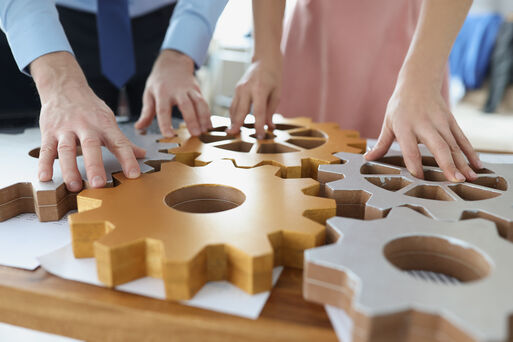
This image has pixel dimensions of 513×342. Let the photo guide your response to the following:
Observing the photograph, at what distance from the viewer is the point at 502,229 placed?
672 millimetres

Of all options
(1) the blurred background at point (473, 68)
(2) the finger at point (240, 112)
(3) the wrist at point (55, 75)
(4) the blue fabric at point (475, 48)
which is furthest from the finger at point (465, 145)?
(4) the blue fabric at point (475, 48)

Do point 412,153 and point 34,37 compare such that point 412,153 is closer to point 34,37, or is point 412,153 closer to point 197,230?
point 197,230

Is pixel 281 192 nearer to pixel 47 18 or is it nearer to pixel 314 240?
pixel 314 240

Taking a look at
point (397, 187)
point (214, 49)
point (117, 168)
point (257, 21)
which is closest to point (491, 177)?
point (397, 187)

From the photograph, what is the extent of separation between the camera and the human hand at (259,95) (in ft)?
4.19

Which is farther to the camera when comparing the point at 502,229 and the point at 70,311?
the point at 502,229

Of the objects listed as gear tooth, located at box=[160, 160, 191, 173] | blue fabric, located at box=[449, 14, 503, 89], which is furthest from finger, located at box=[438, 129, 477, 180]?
blue fabric, located at box=[449, 14, 503, 89]

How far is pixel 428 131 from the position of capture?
85 centimetres

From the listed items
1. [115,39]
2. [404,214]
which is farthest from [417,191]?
[115,39]

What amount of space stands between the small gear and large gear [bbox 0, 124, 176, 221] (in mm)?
96

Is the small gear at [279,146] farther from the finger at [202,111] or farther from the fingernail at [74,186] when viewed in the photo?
the fingernail at [74,186]

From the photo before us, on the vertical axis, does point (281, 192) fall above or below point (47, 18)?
below

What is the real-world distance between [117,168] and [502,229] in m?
0.76

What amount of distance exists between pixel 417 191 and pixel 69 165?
69 cm
